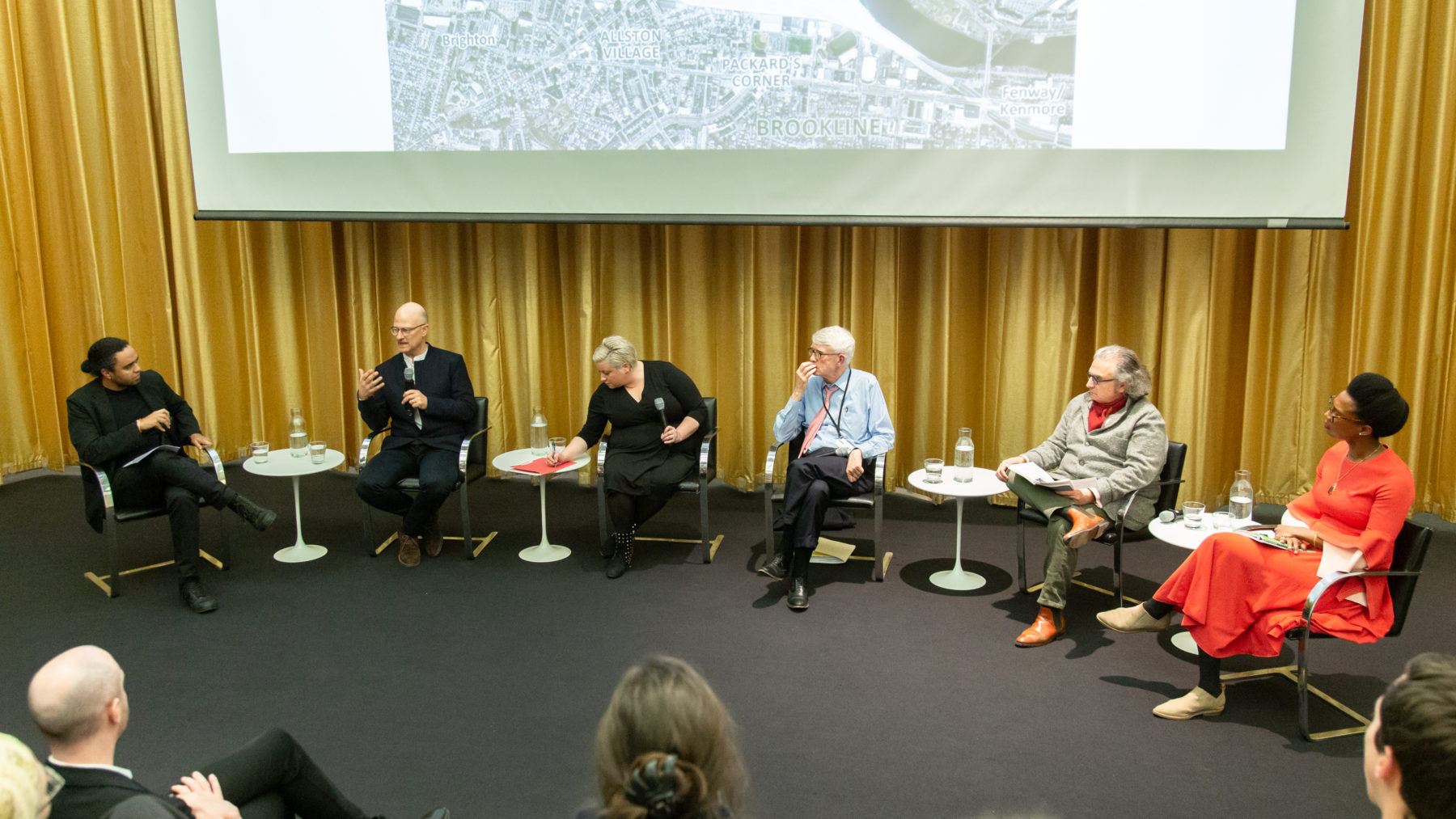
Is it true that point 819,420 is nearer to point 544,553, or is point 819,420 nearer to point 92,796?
point 544,553

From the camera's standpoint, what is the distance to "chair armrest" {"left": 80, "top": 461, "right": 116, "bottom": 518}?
403 centimetres

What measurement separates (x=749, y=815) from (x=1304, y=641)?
7.13 feet

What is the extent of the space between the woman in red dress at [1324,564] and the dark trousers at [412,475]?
3.00 metres

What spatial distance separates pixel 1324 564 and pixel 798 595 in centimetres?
184

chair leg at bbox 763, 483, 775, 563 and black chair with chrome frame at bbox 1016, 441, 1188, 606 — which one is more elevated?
black chair with chrome frame at bbox 1016, 441, 1188, 606

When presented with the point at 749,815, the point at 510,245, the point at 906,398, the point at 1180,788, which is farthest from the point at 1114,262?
the point at 749,815

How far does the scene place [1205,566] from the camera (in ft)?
10.1

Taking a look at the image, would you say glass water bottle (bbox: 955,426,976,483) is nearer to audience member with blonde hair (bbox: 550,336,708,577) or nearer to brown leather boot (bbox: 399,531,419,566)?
audience member with blonde hair (bbox: 550,336,708,577)

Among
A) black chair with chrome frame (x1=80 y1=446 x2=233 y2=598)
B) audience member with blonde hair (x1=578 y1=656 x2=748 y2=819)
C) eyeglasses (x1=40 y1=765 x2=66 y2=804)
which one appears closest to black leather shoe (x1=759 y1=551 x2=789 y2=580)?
black chair with chrome frame (x1=80 y1=446 x2=233 y2=598)

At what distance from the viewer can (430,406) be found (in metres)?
4.55

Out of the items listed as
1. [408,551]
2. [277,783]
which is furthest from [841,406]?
[277,783]

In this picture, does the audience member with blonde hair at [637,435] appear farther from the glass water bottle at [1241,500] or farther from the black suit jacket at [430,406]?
the glass water bottle at [1241,500]

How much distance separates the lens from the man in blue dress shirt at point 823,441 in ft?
13.4

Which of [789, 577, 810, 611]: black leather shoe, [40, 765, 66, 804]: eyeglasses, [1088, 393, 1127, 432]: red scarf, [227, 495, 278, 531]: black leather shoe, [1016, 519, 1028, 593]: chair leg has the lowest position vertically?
[789, 577, 810, 611]: black leather shoe
